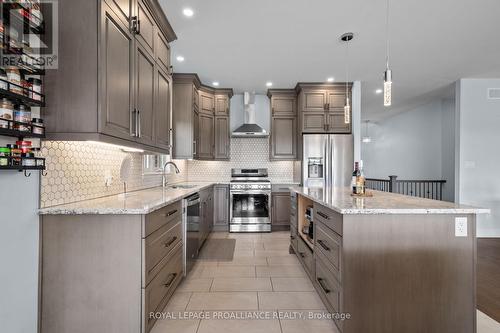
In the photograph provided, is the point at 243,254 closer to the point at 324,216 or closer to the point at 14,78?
the point at 324,216

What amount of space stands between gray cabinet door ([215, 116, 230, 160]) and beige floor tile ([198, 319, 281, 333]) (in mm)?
3431

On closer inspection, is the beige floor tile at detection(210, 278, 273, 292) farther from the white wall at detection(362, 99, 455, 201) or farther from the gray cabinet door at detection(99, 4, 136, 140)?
the white wall at detection(362, 99, 455, 201)

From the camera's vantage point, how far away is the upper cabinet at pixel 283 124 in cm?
502

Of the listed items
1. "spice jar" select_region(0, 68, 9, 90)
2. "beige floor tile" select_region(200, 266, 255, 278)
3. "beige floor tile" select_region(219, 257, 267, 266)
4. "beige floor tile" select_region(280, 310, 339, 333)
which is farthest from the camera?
"beige floor tile" select_region(219, 257, 267, 266)

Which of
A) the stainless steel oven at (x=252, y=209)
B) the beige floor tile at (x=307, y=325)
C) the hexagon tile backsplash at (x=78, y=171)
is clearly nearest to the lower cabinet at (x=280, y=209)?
the stainless steel oven at (x=252, y=209)

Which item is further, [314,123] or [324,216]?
[314,123]

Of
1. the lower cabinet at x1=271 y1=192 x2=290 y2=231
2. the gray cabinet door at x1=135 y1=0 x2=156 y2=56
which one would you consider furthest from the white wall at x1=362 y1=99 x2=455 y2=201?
the gray cabinet door at x1=135 y1=0 x2=156 y2=56

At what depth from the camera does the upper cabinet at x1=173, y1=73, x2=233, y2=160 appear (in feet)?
14.3

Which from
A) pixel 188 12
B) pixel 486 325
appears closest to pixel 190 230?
pixel 188 12

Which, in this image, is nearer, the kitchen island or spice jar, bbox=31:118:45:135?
spice jar, bbox=31:118:45:135

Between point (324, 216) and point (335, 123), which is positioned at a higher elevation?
point (335, 123)

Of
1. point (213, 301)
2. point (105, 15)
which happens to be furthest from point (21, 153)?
point (213, 301)

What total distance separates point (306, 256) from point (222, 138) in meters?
3.08

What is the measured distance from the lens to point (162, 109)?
267 centimetres
